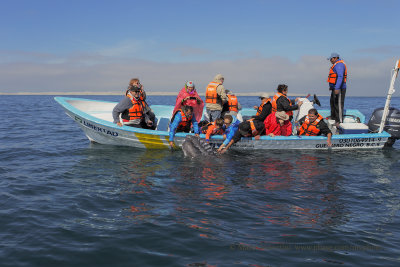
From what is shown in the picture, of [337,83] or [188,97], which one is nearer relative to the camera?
[188,97]

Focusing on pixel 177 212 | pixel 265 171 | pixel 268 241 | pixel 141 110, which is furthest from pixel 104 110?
pixel 268 241

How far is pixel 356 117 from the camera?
464 inches

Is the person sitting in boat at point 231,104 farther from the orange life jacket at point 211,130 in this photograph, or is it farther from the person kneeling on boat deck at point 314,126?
the person kneeling on boat deck at point 314,126

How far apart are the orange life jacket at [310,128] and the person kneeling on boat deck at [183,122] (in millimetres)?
3467

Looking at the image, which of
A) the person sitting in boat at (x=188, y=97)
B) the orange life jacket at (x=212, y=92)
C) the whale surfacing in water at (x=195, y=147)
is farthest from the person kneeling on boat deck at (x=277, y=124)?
the person sitting in boat at (x=188, y=97)

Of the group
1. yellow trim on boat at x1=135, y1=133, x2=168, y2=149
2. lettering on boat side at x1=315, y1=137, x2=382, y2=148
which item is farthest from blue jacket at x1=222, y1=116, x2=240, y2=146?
lettering on boat side at x1=315, y1=137, x2=382, y2=148

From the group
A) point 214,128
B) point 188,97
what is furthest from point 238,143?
point 188,97

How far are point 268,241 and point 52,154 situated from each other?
8007mm

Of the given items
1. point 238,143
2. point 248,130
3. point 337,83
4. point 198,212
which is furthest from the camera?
point 337,83

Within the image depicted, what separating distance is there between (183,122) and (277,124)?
3.03 meters

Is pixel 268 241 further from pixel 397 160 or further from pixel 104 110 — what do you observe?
pixel 104 110

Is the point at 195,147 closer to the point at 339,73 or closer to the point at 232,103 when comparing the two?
the point at 232,103

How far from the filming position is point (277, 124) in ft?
32.9

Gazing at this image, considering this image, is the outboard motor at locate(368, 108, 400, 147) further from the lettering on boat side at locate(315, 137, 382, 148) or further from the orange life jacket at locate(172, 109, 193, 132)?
the orange life jacket at locate(172, 109, 193, 132)
